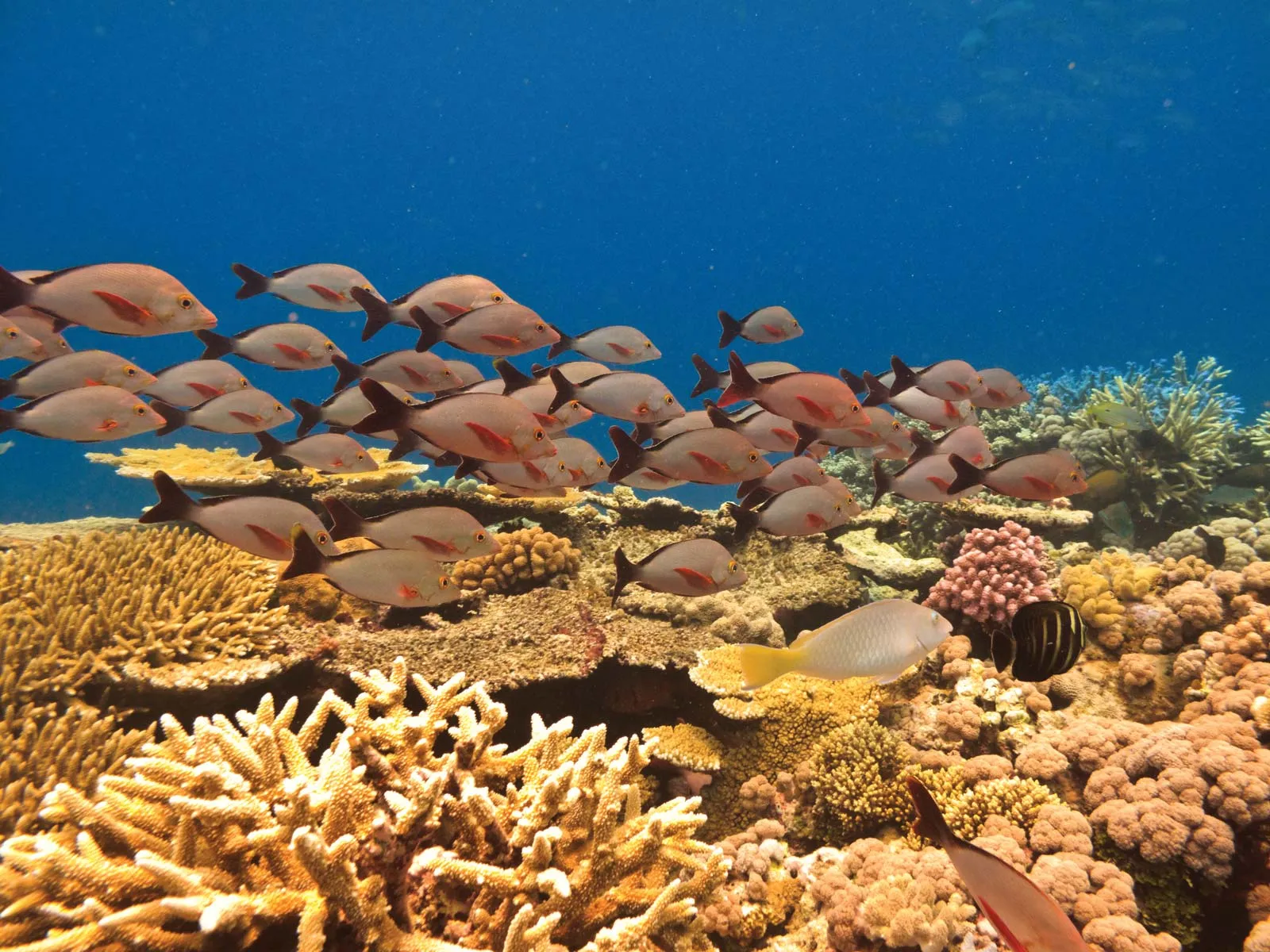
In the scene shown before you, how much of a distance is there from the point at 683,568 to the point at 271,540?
2.16 metres

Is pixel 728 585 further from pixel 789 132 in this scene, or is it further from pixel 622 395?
pixel 789 132

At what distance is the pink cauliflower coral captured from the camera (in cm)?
526

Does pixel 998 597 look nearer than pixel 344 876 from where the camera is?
No

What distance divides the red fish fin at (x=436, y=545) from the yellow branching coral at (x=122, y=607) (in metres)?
1.65

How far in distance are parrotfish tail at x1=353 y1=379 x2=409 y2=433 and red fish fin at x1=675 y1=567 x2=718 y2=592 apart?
1.74 meters

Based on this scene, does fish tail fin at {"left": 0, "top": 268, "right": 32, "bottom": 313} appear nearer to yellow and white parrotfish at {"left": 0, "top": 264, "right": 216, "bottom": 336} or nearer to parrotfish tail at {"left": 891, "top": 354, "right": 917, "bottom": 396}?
yellow and white parrotfish at {"left": 0, "top": 264, "right": 216, "bottom": 336}

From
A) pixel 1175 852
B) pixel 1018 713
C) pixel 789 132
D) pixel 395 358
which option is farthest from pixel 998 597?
pixel 789 132

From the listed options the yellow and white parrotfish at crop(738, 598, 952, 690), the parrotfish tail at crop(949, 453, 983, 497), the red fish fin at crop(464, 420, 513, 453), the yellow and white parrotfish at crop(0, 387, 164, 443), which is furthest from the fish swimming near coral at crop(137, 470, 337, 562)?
the parrotfish tail at crop(949, 453, 983, 497)

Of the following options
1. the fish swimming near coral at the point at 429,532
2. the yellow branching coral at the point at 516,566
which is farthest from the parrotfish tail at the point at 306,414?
the yellow branching coral at the point at 516,566

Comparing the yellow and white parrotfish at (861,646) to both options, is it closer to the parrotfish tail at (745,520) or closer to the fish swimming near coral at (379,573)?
the parrotfish tail at (745,520)

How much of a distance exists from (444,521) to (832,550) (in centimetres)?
434

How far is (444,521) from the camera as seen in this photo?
370 centimetres

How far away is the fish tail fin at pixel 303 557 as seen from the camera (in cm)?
288

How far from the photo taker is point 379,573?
10.6 ft
